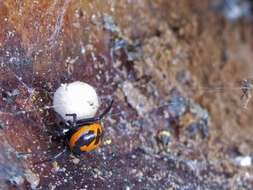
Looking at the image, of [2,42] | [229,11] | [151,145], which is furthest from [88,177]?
[229,11]

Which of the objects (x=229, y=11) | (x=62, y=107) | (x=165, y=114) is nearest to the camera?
(x=62, y=107)

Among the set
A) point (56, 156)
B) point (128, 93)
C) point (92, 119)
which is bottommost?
point (56, 156)

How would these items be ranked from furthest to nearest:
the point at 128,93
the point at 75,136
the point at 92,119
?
the point at 128,93 → the point at 92,119 → the point at 75,136

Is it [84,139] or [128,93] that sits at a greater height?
[128,93]

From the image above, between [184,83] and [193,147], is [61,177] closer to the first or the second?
[193,147]

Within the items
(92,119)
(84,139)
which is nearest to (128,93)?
(92,119)

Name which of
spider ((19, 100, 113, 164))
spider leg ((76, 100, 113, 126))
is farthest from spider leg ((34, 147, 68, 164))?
spider leg ((76, 100, 113, 126))

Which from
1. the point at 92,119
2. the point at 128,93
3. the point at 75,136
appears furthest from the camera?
the point at 128,93

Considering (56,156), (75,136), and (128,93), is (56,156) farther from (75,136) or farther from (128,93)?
(128,93)

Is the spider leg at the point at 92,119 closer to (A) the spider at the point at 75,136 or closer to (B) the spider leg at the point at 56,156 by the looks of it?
(A) the spider at the point at 75,136
